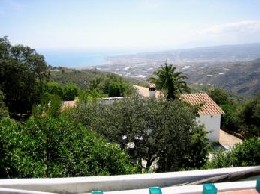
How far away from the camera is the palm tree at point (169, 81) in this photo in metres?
27.9

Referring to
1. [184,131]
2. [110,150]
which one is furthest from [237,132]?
[110,150]

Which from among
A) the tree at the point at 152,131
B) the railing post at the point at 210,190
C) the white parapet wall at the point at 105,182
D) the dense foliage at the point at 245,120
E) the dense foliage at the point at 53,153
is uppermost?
the railing post at the point at 210,190

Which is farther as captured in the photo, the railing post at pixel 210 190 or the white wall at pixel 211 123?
the white wall at pixel 211 123

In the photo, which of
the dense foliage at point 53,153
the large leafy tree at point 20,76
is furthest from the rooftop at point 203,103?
the dense foliage at point 53,153

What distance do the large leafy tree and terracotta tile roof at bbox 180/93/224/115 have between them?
16.0 meters

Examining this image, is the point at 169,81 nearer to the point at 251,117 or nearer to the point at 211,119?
the point at 211,119

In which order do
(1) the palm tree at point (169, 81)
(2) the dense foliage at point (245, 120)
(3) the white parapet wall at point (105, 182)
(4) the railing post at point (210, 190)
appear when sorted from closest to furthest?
(4) the railing post at point (210, 190), (3) the white parapet wall at point (105, 182), (1) the palm tree at point (169, 81), (2) the dense foliage at point (245, 120)

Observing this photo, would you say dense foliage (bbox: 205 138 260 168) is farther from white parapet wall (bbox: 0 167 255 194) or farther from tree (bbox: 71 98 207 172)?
white parapet wall (bbox: 0 167 255 194)

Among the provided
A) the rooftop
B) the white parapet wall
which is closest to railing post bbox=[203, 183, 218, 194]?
the white parapet wall

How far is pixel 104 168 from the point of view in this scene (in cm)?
855

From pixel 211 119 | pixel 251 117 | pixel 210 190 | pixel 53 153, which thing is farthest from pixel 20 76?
pixel 210 190

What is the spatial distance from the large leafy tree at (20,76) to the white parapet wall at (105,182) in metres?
31.3

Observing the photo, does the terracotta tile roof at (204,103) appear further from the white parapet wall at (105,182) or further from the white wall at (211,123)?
the white parapet wall at (105,182)

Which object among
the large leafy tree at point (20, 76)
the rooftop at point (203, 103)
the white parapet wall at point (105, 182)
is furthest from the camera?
the large leafy tree at point (20, 76)
